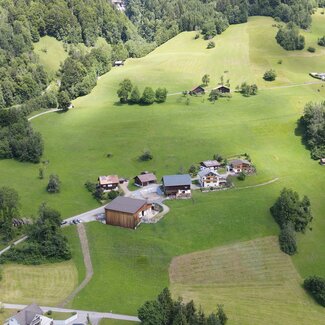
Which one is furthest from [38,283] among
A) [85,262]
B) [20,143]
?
[20,143]

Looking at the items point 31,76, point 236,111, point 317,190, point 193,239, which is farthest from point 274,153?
point 31,76

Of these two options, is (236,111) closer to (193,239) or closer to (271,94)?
(271,94)

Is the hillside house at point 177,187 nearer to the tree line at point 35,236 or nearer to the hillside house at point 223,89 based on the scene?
the tree line at point 35,236

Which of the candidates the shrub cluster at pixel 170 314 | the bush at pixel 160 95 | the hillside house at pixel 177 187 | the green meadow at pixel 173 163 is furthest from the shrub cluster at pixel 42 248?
the bush at pixel 160 95

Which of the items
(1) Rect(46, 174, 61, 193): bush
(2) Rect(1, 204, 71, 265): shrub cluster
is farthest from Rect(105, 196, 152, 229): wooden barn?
(1) Rect(46, 174, 61, 193): bush

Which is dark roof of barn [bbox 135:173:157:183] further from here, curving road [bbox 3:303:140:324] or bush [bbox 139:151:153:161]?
curving road [bbox 3:303:140:324]

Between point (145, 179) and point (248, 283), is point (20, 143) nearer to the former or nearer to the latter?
point (145, 179)
